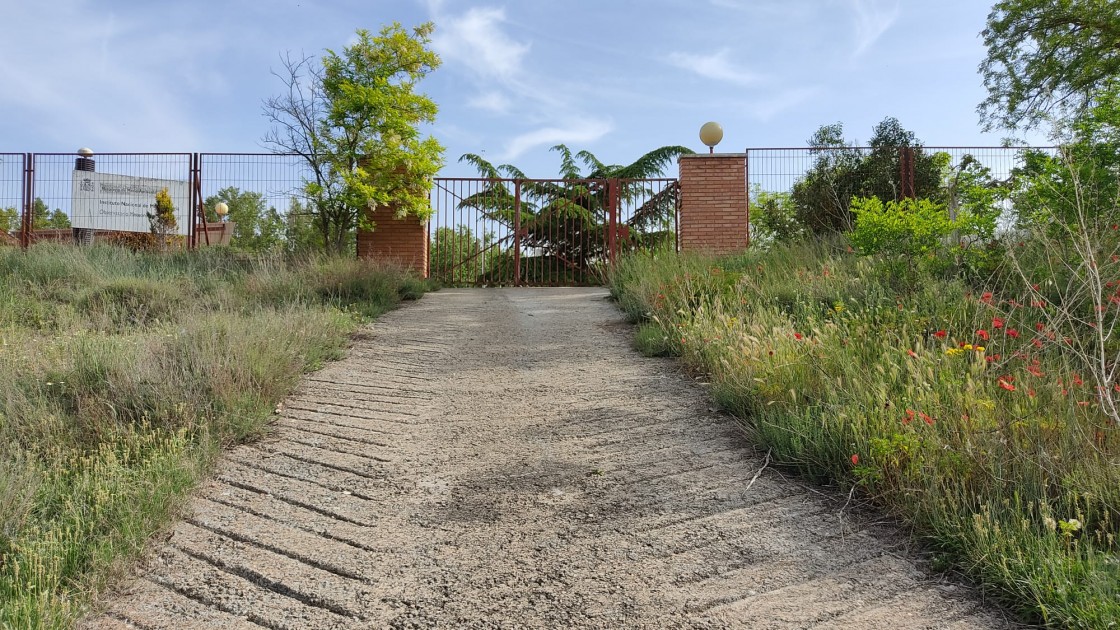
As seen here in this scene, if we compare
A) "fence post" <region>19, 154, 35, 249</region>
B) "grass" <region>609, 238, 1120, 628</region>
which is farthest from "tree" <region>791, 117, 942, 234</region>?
"fence post" <region>19, 154, 35, 249</region>

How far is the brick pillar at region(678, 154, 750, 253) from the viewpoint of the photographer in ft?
43.6

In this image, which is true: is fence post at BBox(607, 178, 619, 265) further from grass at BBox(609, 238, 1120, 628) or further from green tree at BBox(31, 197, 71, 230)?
green tree at BBox(31, 197, 71, 230)

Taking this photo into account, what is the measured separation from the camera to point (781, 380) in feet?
16.5

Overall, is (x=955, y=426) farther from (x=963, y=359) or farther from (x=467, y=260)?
(x=467, y=260)

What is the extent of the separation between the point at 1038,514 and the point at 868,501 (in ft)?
2.44

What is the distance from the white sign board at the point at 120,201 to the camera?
15.0 meters

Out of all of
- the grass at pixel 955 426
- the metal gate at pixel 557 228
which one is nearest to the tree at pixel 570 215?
the metal gate at pixel 557 228

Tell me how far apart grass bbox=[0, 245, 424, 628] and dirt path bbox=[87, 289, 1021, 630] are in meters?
0.23

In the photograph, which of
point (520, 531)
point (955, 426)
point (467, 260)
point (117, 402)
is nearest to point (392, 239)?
point (467, 260)

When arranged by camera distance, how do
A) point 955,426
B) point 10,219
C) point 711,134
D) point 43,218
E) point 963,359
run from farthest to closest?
point 43,218
point 10,219
point 711,134
point 963,359
point 955,426

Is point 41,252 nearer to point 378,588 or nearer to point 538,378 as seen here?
point 538,378

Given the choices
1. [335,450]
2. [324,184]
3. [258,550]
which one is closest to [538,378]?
[335,450]

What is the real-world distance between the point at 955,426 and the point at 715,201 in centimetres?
990

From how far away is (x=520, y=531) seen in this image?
3709 millimetres
